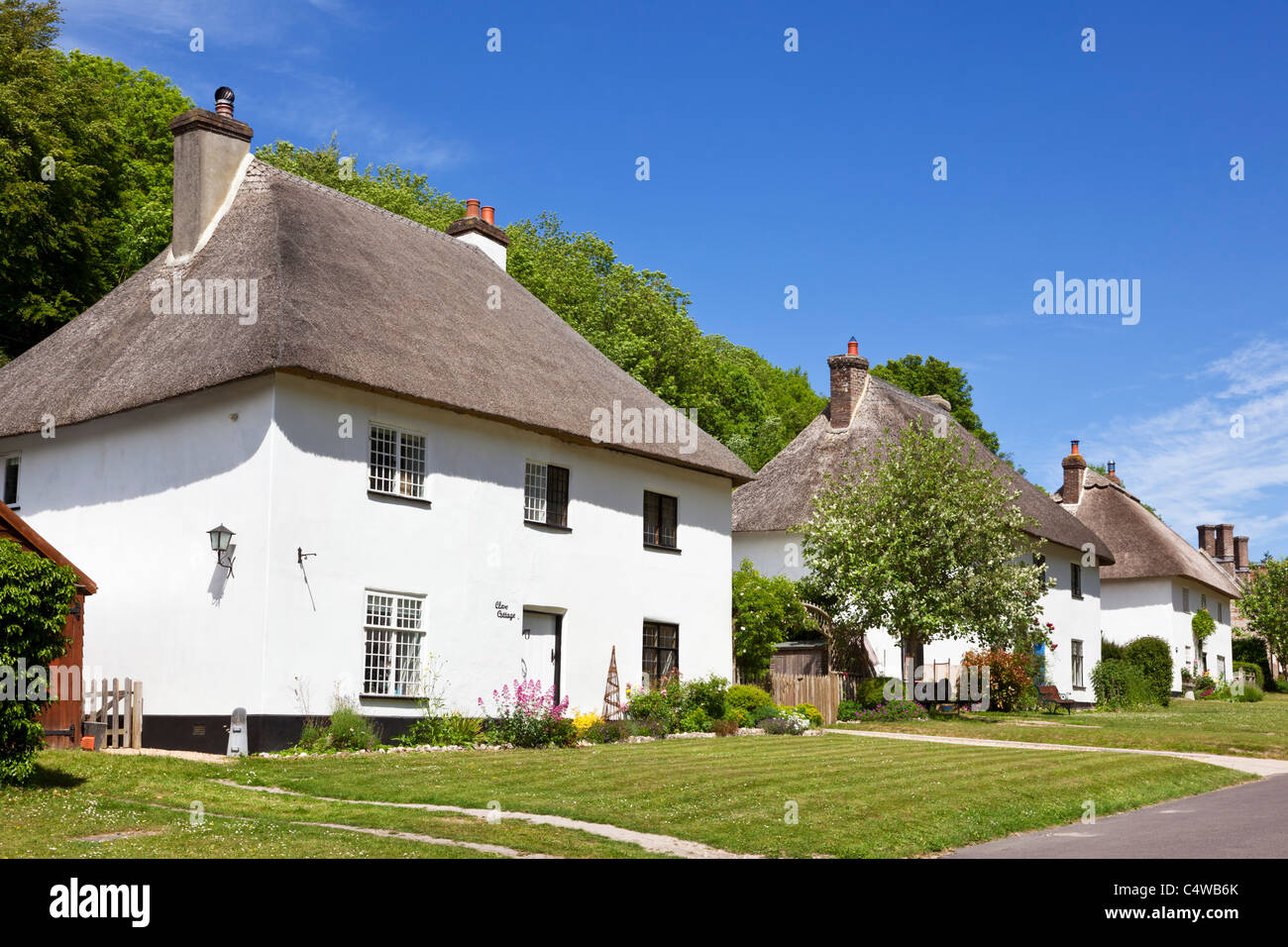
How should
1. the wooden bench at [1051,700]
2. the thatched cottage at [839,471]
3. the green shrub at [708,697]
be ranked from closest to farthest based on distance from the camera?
the green shrub at [708,697], the thatched cottage at [839,471], the wooden bench at [1051,700]

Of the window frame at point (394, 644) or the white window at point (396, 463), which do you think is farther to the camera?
the white window at point (396, 463)

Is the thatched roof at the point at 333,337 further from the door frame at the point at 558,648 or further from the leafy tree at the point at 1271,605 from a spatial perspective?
A: the leafy tree at the point at 1271,605

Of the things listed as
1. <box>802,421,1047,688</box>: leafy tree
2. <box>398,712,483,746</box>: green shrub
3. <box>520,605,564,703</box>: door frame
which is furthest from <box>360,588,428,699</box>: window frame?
<box>802,421,1047,688</box>: leafy tree

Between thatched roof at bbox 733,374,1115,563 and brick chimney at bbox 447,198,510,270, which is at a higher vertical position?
brick chimney at bbox 447,198,510,270

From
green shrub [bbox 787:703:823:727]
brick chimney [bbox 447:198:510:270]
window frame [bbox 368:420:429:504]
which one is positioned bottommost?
green shrub [bbox 787:703:823:727]

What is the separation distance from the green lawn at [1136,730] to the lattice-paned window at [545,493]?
27.5ft

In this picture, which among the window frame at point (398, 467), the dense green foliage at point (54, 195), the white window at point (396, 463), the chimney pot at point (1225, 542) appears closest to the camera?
the window frame at point (398, 467)

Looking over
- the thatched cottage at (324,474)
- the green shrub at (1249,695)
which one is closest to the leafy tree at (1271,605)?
the green shrub at (1249,695)

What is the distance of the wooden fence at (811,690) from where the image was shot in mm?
27172

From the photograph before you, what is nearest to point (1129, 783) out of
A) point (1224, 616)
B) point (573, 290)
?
point (573, 290)

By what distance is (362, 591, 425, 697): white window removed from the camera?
65.1ft

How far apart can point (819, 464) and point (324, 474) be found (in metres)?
20.5

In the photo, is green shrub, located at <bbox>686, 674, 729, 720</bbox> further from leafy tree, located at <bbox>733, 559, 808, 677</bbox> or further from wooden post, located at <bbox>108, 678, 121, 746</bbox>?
wooden post, located at <bbox>108, 678, 121, 746</bbox>

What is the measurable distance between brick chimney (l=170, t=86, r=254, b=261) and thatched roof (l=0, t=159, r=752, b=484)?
0.37m
